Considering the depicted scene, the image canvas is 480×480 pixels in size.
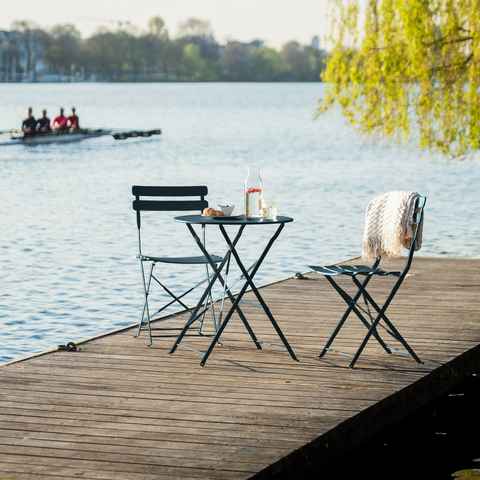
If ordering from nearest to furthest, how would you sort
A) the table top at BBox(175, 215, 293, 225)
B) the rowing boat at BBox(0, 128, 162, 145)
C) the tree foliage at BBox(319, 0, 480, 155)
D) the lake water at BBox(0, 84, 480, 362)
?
1. the table top at BBox(175, 215, 293, 225)
2. the lake water at BBox(0, 84, 480, 362)
3. the tree foliage at BBox(319, 0, 480, 155)
4. the rowing boat at BBox(0, 128, 162, 145)

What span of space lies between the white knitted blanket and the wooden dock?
1.77ft

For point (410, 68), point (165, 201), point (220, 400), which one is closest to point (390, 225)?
point (165, 201)

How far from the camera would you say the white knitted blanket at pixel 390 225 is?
278 inches

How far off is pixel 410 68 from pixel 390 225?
281 inches

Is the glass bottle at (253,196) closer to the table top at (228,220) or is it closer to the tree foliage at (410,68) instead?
the table top at (228,220)

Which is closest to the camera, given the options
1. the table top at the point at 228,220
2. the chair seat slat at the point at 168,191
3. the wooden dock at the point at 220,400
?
the wooden dock at the point at 220,400

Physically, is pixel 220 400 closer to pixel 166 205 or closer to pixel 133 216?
pixel 166 205

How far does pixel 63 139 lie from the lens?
52.5 metres

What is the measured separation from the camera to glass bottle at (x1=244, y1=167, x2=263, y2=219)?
7.03 metres

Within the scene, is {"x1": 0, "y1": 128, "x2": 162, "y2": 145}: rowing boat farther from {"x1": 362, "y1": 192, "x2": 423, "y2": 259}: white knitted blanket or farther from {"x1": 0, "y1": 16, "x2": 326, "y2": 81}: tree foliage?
{"x1": 0, "y1": 16, "x2": 326, "y2": 81}: tree foliage

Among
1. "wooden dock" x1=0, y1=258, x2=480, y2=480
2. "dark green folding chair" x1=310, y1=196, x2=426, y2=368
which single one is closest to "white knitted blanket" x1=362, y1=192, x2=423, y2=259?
"dark green folding chair" x1=310, y1=196, x2=426, y2=368

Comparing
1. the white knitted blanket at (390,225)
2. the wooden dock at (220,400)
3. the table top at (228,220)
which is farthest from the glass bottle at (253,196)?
the wooden dock at (220,400)

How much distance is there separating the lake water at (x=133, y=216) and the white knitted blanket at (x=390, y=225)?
3266 mm

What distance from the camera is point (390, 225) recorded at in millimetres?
7137
